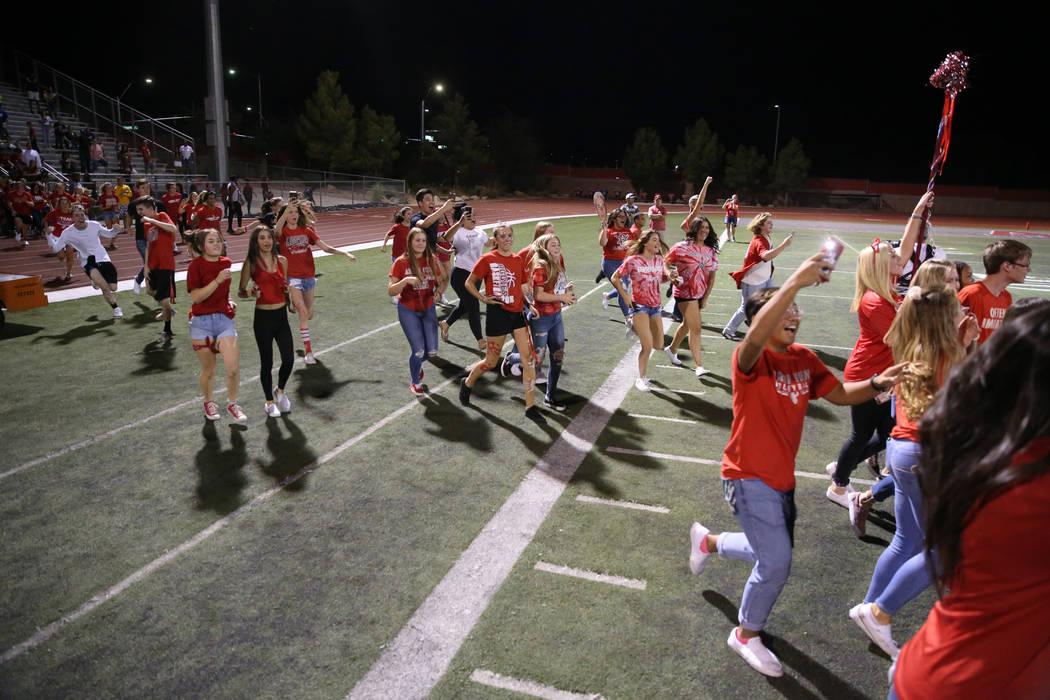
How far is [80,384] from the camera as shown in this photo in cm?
832

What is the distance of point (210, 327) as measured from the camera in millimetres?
6875

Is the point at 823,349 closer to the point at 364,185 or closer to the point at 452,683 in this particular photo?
the point at 452,683

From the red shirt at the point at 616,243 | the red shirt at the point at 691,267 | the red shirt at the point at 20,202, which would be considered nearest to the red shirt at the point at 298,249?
the red shirt at the point at 616,243

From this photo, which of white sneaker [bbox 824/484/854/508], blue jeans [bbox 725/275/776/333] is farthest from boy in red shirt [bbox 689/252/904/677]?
blue jeans [bbox 725/275/776/333]

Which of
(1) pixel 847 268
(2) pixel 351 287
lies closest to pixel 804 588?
(2) pixel 351 287

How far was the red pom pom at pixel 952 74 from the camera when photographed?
505 cm

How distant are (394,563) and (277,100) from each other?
88992 millimetres

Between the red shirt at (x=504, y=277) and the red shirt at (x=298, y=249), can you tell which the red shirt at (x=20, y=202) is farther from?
the red shirt at (x=504, y=277)

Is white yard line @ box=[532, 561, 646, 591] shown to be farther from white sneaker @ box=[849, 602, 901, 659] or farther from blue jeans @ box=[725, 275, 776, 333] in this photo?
blue jeans @ box=[725, 275, 776, 333]

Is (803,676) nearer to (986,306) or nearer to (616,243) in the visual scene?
(986,306)

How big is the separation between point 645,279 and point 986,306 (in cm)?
363

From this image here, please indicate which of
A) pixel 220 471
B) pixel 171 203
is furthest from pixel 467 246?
pixel 171 203

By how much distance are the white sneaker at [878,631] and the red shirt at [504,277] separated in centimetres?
453

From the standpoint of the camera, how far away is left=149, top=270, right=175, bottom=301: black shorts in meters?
10.5
